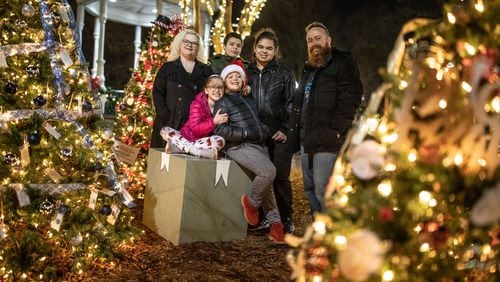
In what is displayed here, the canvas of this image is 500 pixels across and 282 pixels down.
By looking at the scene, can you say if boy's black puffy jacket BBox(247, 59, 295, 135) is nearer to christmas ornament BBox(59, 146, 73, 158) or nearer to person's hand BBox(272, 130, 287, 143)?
person's hand BBox(272, 130, 287, 143)

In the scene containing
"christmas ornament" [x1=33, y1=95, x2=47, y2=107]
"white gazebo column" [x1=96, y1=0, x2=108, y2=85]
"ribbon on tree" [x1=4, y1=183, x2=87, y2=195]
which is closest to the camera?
"ribbon on tree" [x1=4, y1=183, x2=87, y2=195]

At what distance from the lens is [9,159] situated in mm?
3602

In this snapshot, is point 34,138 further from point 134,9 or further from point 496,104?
point 134,9

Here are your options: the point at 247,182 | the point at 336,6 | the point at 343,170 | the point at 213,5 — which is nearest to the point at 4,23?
the point at 247,182

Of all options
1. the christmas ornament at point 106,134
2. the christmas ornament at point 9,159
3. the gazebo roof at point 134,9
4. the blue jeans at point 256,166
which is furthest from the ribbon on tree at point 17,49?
the gazebo roof at point 134,9

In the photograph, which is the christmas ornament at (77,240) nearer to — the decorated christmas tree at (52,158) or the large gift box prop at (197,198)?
the decorated christmas tree at (52,158)

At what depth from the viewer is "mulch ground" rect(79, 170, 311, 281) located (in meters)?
3.66

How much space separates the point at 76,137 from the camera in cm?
385

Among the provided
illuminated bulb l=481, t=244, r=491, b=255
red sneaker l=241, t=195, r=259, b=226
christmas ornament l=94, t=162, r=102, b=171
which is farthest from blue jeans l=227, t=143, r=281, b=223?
illuminated bulb l=481, t=244, r=491, b=255

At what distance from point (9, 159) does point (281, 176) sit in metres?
2.44

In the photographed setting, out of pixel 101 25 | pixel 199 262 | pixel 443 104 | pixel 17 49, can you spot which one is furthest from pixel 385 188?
pixel 101 25

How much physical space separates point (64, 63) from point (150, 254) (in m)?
1.71

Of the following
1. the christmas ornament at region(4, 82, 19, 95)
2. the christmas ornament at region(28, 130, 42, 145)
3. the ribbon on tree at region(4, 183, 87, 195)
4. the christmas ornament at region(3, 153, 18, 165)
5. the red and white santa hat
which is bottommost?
the ribbon on tree at region(4, 183, 87, 195)

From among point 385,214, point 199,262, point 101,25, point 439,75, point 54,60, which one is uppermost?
point 101,25
